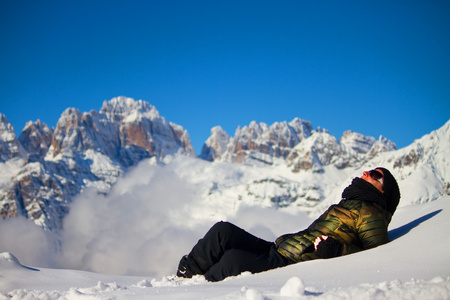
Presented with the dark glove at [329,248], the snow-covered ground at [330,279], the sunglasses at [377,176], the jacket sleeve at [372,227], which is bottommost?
the snow-covered ground at [330,279]

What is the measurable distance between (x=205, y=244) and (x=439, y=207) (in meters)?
4.26

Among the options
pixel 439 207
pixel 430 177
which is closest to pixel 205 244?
pixel 439 207

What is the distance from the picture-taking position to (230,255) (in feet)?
16.5

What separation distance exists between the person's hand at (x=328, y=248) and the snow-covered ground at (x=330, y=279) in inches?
6.6

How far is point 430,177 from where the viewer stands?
172 m

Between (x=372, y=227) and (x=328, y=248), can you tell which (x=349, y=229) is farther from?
(x=328, y=248)

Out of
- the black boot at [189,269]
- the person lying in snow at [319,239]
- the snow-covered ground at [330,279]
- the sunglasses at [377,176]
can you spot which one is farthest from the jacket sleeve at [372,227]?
the black boot at [189,269]

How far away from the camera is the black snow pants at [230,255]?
4.96 meters

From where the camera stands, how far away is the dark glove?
4938mm

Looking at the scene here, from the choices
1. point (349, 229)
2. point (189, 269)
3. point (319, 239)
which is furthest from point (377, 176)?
point (189, 269)

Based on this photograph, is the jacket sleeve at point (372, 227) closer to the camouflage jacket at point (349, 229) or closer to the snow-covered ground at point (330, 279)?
the camouflage jacket at point (349, 229)

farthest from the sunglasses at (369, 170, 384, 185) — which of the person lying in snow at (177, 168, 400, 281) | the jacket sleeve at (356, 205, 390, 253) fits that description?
the jacket sleeve at (356, 205, 390, 253)

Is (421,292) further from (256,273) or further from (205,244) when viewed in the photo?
(205,244)

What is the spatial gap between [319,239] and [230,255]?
1274mm
